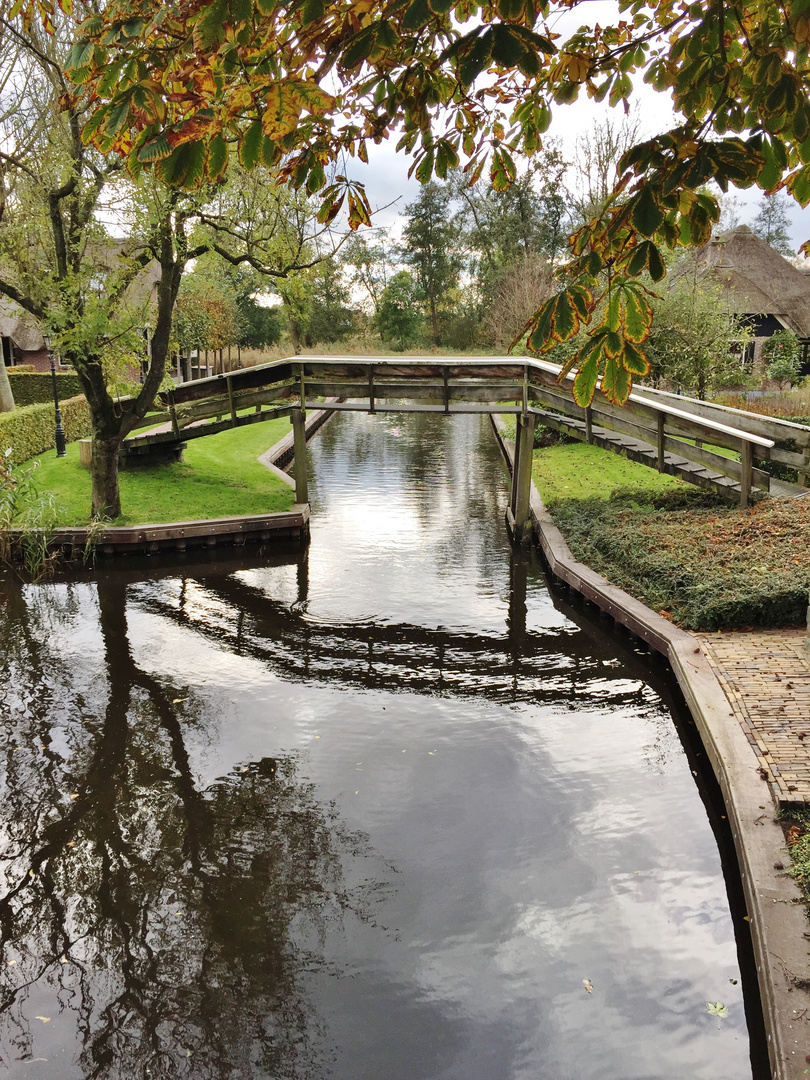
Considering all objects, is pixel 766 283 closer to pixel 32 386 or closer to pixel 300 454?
pixel 300 454

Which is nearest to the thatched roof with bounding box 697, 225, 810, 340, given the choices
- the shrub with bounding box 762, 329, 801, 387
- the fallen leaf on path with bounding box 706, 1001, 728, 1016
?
the shrub with bounding box 762, 329, 801, 387

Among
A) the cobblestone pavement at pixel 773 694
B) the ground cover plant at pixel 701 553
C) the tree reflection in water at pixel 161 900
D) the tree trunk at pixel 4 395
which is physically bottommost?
the tree reflection in water at pixel 161 900

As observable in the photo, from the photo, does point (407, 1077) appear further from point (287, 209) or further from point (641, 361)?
point (287, 209)

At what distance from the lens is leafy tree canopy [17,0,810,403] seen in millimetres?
2242

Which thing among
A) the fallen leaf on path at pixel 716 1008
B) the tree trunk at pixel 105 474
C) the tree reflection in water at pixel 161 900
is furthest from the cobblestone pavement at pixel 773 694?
the tree trunk at pixel 105 474

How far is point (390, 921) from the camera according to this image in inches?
198

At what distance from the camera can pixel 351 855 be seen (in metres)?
5.65

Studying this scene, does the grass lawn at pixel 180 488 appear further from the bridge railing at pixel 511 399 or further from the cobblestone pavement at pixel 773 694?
the cobblestone pavement at pixel 773 694

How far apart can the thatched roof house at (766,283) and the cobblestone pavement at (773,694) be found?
28362 mm

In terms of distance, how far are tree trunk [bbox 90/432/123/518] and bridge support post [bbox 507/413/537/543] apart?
659 cm

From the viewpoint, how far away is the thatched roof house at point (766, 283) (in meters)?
33.2

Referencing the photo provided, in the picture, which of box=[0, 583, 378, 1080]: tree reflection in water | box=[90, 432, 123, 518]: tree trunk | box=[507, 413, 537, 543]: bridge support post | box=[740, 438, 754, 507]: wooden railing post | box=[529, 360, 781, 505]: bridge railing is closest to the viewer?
box=[0, 583, 378, 1080]: tree reflection in water

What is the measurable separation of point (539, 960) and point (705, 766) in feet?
9.01

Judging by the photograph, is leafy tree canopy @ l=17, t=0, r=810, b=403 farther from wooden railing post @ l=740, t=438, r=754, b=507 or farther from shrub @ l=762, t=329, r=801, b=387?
shrub @ l=762, t=329, r=801, b=387
